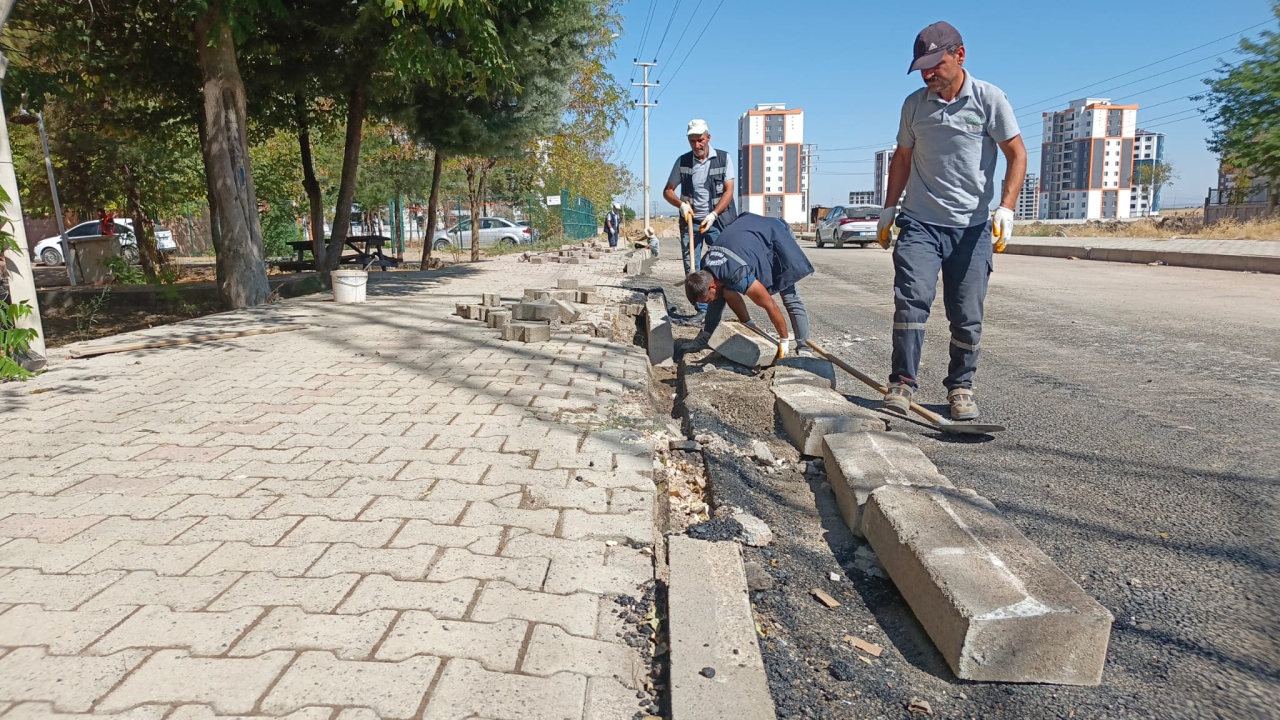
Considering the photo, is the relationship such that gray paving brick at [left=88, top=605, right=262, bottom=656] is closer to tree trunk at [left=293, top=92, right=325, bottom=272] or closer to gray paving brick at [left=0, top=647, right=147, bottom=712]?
gray paving brick at [left=0, top=647, right=147, bottom=712]

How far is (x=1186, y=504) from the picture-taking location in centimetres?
282

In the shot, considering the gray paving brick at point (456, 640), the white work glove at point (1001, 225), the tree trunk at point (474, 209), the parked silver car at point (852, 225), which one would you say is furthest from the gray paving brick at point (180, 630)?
the parked silver car at point (852, 225)

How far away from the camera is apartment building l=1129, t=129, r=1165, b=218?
84125 millimetres

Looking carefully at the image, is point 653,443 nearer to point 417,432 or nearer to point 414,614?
point 417,432

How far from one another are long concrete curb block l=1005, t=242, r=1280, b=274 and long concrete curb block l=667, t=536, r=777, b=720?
35.6 ft

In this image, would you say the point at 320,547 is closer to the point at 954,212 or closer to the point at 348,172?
the point at 954,212

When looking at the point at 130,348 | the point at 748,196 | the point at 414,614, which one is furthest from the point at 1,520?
the point at 748,196

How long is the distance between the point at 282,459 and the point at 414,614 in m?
1.64

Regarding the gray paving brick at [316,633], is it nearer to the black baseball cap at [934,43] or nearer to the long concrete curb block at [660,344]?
the black baseball cap at [934,43]

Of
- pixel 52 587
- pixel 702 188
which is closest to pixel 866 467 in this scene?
pixel 52 587

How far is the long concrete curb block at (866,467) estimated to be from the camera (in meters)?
2.77

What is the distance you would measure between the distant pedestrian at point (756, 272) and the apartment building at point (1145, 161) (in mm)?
92225

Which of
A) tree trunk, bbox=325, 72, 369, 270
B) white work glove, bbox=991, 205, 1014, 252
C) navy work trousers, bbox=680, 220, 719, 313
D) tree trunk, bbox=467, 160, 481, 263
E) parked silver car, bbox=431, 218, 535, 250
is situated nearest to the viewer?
white work glove, bbox=991, 205, 1014, 252

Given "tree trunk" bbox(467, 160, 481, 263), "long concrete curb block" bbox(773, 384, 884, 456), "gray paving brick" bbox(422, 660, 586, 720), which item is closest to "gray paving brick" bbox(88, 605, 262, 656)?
"gray paving brick" bbox(422, 660, 586, 720)
